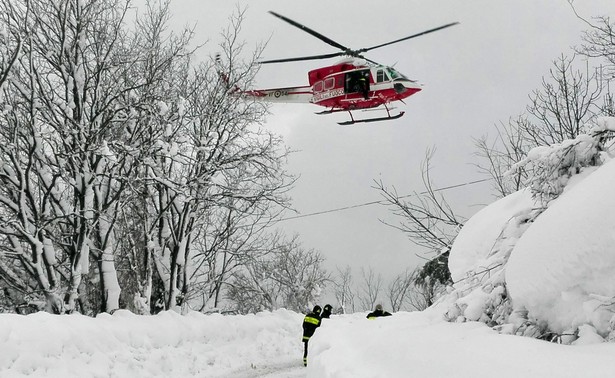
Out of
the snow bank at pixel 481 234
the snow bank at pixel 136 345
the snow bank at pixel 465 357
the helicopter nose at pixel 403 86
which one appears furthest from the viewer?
the helicopter nose at pixel 403 86

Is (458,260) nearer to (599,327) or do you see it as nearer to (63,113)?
(599,327)

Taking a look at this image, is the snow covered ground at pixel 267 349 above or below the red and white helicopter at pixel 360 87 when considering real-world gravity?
below

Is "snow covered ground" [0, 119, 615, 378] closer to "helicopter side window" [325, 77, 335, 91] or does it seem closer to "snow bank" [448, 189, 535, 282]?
"snow bank" [448, 189, 535, 282]

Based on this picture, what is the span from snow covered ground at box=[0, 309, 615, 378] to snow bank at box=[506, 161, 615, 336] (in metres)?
0.28

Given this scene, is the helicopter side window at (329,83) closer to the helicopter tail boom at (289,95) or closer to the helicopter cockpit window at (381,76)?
the helicopter tail boom at (289,95)

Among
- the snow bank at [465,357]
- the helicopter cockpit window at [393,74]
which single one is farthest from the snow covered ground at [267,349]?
the helicopter cockpit window at [393,74]

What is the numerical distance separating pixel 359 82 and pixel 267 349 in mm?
9806

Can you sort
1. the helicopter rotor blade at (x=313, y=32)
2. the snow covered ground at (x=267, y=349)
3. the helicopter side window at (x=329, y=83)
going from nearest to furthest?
the snow covered ground at (x=267, y=349) < the helicopter rotor blade at (x=313, y=32) < the helicopter side window at (x=329, y=83)

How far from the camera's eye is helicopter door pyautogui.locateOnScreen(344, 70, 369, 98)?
18.4 m

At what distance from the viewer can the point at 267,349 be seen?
15.2m

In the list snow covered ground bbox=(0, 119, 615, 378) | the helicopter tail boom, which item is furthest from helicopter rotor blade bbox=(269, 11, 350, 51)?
snow covered ground bbox=(0, 119, 615, 378)

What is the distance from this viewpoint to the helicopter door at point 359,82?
18438mm

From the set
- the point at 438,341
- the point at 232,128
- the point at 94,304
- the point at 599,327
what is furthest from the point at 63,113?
the point at 599,327

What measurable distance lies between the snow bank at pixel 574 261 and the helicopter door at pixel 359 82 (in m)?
14.6
